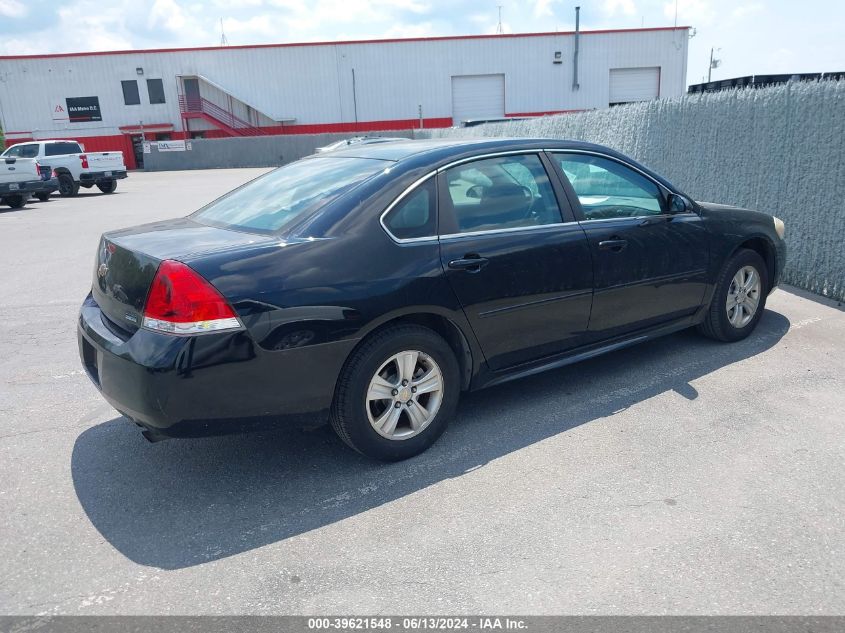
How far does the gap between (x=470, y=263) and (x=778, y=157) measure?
17.1 ft

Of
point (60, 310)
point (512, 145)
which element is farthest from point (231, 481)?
point (60, 310)

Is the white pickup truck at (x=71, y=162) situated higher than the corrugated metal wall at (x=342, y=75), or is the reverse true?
the corrugated metal wall at (x=342, y=75)

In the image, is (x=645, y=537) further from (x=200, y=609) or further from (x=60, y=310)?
(x=60, y=310)

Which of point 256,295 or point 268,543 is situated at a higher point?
point 256,295

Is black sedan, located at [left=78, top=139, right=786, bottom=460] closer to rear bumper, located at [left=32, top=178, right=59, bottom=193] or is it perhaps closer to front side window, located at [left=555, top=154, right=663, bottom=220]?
front side window, located at [left=555, top=154, right=663, bottom=220]

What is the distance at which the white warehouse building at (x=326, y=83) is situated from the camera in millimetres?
43031

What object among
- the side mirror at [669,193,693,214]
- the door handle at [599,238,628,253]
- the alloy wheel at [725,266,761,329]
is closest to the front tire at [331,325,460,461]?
the door handle at [599,238,628,253]

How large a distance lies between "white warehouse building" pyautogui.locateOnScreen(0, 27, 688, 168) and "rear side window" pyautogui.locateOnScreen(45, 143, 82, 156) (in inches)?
821

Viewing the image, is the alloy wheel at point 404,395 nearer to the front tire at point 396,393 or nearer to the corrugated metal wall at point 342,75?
the front tire at point 396,393

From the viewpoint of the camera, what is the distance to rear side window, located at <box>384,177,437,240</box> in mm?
3578

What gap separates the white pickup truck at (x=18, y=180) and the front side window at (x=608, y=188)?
18768mm

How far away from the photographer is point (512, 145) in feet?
13.7

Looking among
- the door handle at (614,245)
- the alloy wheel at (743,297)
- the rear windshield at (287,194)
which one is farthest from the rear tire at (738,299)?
the rear windshield at (287,194)

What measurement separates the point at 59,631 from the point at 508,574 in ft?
5.50
